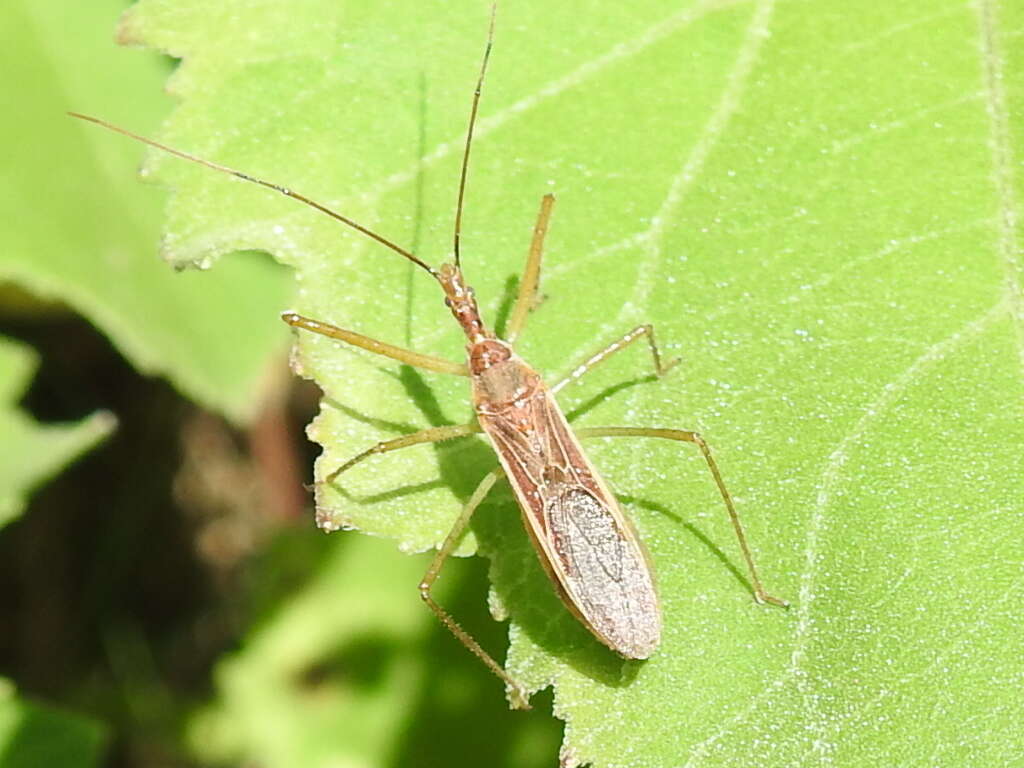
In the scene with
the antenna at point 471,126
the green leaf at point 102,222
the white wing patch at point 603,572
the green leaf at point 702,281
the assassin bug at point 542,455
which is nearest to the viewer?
the green leaf at point 702,281

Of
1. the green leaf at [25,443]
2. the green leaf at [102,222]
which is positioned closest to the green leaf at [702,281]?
the green leaf at [102,222]

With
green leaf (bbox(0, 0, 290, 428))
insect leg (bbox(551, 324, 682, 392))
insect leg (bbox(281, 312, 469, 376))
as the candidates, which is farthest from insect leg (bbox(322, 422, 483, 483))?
green leaf (bbox(0, 0, 290, 428))

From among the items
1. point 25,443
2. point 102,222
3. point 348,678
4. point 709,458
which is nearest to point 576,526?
point 709,458

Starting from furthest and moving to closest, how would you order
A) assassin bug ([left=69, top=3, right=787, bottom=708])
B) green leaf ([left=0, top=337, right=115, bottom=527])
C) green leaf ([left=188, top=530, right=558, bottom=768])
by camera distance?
green leaf ([left=188, top=530, right=558, bottom=768]) → green leaf ([left=0, top=337, right=115, bottom=527]) → assassin bug ([left=69, top=3, right=787, bottom=708])

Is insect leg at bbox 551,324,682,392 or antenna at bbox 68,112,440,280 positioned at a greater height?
antenna at bbox 68,112,440,280

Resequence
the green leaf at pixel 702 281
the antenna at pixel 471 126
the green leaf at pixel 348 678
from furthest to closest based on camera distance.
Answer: the green leaf at pixel 348 678, the antenna at pixel 471 126, the green leaf at pixel 702 281

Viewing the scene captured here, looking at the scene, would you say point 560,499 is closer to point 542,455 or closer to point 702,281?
point 542,455

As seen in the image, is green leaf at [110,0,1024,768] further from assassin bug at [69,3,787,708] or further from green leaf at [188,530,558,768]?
green leaf at [188,530,558,768]

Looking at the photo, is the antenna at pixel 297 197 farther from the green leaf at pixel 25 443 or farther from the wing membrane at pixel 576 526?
the green leaf at pixel 25 443

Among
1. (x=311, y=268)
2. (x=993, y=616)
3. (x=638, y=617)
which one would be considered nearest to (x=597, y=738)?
(x=638, y=617)
